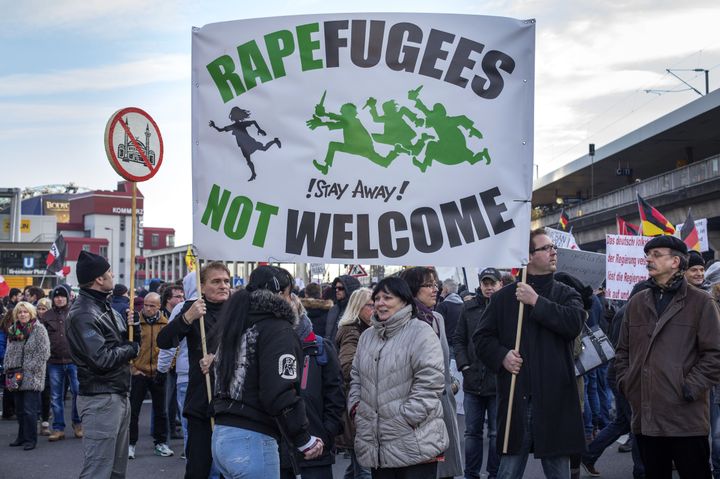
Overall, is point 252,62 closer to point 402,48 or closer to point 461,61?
point 402,48

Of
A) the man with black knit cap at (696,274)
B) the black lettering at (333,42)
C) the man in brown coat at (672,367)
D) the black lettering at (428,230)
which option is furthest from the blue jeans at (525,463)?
the man with black knit cap at (696,274)

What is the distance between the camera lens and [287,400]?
15.3 ft

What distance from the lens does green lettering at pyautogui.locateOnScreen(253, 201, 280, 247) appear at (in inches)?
230

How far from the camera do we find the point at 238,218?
5867 millimetres

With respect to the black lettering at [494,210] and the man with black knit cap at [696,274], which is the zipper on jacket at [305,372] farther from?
the man with black knit cap at [696,274]

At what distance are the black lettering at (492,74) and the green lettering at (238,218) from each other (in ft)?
5.52

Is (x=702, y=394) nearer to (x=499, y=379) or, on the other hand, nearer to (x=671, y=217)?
(x=499, y=379)

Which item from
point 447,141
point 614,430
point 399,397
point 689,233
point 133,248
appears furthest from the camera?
point 689,233

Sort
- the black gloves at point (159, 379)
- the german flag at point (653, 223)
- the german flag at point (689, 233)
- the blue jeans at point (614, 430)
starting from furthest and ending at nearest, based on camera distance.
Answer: the german flag at point (653, 223), the german flag at point (689, 233), the black gloves at point (159, 379), the blue jeans at point (614, 430)

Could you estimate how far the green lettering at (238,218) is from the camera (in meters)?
5.85

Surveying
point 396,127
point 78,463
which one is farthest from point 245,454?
point 78,463

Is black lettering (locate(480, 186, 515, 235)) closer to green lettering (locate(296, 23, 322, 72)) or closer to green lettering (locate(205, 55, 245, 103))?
green lettering (locate(296, 23, 322, 72))

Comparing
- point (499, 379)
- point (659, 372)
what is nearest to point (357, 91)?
point (499, 379)

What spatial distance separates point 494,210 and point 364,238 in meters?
0.87
